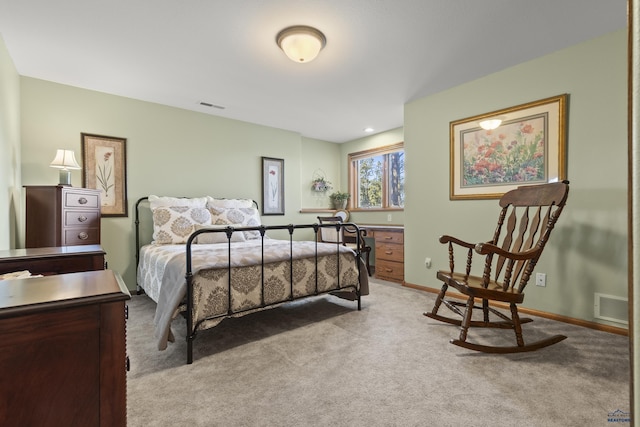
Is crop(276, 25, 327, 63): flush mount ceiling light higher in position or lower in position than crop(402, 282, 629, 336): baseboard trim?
higher

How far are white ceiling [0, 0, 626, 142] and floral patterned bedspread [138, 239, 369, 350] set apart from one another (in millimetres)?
1696

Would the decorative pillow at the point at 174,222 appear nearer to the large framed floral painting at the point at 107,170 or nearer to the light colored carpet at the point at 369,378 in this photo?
the large framed floral painting at the point at 107,170

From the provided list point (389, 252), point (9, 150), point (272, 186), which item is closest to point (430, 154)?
point (389, 252)

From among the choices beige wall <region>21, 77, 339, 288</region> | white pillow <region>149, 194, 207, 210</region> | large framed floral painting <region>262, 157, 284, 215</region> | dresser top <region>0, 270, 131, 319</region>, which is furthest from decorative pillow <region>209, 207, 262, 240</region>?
dresser top <region>0, 270, 131, 319</region>

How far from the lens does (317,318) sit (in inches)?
107

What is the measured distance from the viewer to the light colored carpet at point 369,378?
56.0 inches

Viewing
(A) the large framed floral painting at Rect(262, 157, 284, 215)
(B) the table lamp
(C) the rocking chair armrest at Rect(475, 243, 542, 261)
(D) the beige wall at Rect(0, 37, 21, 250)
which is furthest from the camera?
(A) the large framed floral painting at Rect(262, 157, 284, 215)

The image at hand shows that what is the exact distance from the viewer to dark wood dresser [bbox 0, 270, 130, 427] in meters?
0.65

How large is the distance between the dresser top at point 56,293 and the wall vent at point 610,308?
10.4 feet

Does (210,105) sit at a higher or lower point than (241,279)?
higher

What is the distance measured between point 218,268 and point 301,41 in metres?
1.76

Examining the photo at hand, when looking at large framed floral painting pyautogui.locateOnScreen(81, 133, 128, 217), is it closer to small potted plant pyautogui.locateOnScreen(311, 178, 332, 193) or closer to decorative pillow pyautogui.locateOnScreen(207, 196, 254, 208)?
decorative pillow pyautogui.locateOnScreen(207, 196, 254, 208)

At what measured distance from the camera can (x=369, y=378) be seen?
5.68 feet

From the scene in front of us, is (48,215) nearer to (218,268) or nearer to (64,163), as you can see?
(64,163)
